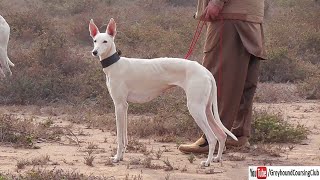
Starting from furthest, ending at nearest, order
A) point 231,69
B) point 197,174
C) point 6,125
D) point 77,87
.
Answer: point 77,87, point 6,125, point 231,69, point 197,174

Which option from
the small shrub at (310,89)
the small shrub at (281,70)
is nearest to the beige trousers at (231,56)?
the small shrub at (310,89)

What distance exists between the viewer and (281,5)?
78.5ft

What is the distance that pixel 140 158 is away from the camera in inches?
270

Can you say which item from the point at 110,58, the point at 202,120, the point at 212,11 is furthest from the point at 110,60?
the point at 212,11

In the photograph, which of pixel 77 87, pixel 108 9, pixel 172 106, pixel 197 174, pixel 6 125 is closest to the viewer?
pixel 197 174

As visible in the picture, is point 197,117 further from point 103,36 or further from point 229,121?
point 103,36

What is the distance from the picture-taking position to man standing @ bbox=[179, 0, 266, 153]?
711 centimetres

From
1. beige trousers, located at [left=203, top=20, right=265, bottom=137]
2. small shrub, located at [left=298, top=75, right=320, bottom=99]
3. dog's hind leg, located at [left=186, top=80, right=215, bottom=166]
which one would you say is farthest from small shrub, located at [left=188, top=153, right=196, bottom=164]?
small shrub, located at [left=298, top=75, right=320, bottom=99]

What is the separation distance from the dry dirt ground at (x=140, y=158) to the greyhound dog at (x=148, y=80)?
0.23 m

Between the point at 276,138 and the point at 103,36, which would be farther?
the point at 276,138

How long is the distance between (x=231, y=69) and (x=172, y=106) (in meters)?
2.38

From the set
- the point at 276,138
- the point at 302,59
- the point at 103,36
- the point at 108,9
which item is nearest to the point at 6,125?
the point at 103,36

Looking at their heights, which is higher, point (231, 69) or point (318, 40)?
point (231, 69)

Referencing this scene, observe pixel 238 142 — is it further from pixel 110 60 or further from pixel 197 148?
pixel 110 60
